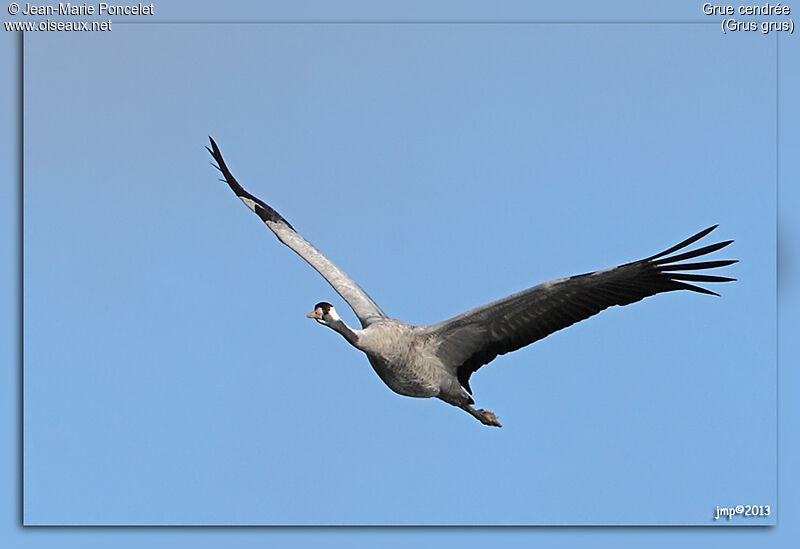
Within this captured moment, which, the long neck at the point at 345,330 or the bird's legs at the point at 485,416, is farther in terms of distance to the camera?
the bird's legs at the point at 485,416

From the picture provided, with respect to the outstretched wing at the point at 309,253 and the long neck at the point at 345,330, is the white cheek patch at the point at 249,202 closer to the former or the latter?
the outstretched wing at the point at 309,253

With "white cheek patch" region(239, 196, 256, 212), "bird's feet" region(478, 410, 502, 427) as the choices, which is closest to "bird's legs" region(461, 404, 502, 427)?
"bird's feet" region(478, 410, 502, 427)

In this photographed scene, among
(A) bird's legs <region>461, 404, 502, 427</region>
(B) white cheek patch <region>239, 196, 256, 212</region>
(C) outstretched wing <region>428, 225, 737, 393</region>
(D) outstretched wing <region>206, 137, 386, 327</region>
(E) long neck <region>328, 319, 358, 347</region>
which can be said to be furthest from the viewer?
(B) white cheek patch <region>239, 196, 256, 212</region>

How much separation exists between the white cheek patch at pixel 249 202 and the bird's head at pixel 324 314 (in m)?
2.38

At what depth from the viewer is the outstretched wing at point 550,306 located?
7555 mm

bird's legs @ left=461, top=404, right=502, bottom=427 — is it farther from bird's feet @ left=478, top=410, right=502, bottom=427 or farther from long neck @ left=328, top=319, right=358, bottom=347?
long neck @ left=328, top=319, right=358, bottom=347

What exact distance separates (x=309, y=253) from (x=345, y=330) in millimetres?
1742

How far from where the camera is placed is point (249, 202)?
1004cm

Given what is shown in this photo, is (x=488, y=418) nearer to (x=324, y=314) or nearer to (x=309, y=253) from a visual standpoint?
(x=324, y=314)

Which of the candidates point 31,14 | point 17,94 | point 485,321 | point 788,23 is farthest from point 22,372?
point 788,23

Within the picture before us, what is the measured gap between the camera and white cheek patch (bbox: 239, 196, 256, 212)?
1000cm

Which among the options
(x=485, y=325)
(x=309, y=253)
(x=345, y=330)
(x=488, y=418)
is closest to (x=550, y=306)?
(x=485, y=325)

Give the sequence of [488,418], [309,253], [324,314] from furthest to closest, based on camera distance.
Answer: [309,253], [488,418], [324,314]

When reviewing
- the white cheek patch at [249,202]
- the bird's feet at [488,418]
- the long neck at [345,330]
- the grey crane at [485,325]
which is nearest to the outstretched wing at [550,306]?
the grey crane at [485,325]
